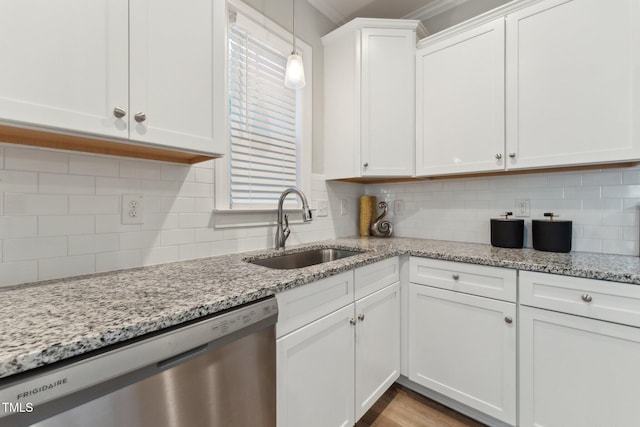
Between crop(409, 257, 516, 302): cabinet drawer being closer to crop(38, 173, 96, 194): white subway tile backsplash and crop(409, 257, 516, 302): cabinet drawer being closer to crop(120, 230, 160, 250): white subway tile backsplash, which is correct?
crop(120, 230, 160, 250): white subway tile backsplash

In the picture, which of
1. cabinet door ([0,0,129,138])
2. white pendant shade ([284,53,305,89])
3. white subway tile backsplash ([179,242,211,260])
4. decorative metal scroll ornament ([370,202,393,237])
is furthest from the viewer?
decorative metal scroll ornament ([370,202,393,237])

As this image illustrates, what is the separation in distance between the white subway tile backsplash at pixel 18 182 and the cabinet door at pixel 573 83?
7.38ft

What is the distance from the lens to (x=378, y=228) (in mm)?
2385

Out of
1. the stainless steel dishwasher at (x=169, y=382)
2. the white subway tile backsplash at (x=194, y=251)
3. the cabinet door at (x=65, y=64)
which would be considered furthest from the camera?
the white subway tile backsplash at (x=194, y=251)

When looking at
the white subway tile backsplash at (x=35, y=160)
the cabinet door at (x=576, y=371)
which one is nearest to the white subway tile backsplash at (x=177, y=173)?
the white subway tile backsplash at (x=35, y=160)

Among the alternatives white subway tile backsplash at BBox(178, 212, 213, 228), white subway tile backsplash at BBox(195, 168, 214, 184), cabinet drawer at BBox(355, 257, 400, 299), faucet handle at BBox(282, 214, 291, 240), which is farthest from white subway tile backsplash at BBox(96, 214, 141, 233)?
cabinet drawer at BBox(355, 257, 400, 299)

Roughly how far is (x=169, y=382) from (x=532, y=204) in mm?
2152

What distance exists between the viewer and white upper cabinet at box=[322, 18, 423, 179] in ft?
6.48

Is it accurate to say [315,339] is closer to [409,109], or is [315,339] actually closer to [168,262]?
[168,262]

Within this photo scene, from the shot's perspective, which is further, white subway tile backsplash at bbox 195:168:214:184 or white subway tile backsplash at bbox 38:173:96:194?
white subway tile backsplash at bbox 195:168:214:184

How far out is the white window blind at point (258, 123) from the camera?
1625 mm


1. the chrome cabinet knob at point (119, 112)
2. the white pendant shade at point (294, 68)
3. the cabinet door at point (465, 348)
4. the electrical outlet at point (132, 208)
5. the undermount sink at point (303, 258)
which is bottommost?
the cabinet door at point (465, 348)

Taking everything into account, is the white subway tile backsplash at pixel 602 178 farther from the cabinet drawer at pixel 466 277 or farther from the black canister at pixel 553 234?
the cabinet drawer at pixel 466 277

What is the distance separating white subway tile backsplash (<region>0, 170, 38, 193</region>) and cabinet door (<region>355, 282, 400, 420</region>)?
4.55 ft
